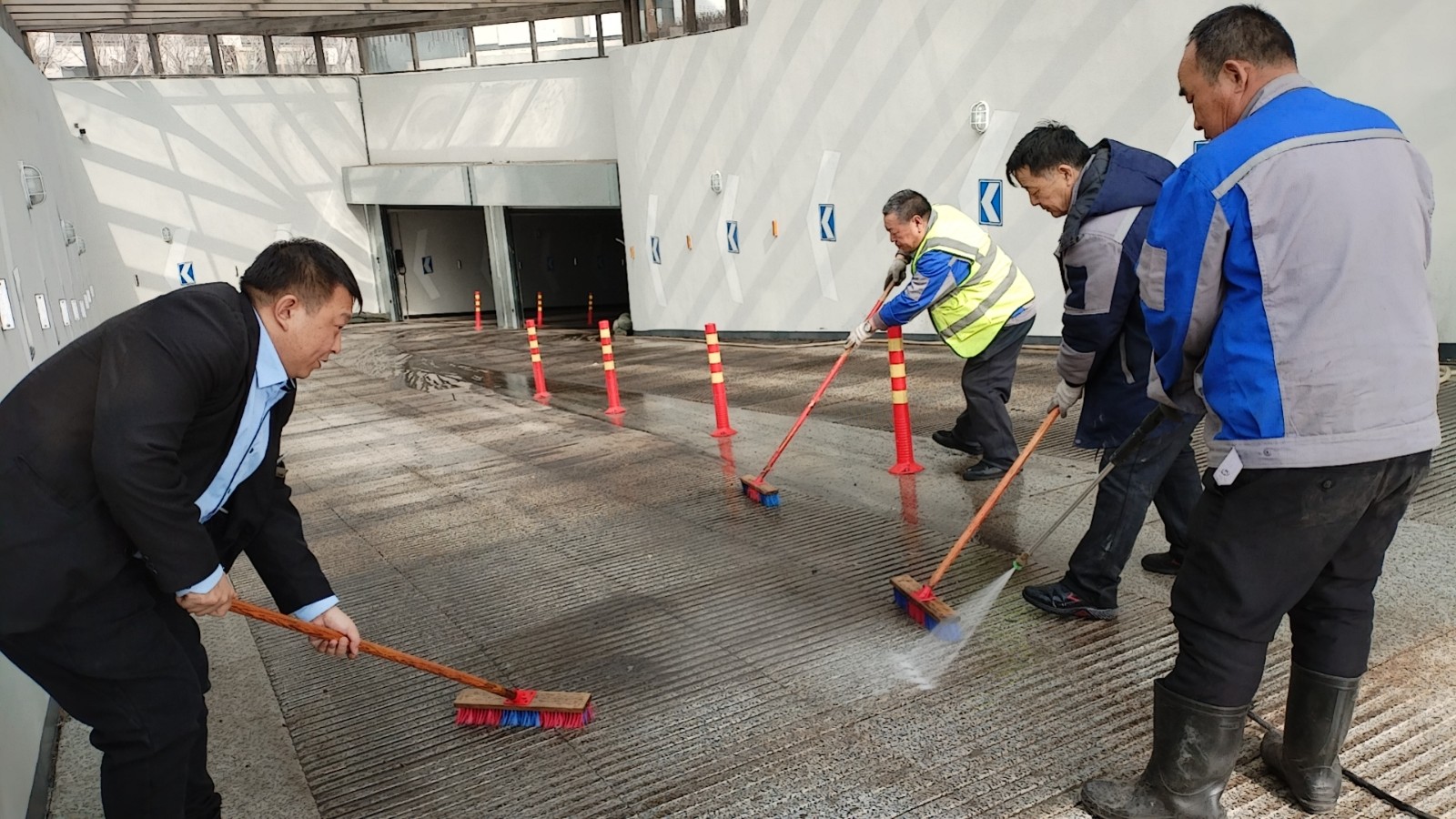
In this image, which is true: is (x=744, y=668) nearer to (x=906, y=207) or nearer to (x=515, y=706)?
(x=515, y=706)

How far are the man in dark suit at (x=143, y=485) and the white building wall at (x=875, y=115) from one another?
8525mm

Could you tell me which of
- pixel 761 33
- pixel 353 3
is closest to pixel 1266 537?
pixel 761 33

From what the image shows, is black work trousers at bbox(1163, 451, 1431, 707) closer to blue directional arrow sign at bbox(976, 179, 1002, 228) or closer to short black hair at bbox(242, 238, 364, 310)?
short black hair at bbox(242, 238, 364, 310)

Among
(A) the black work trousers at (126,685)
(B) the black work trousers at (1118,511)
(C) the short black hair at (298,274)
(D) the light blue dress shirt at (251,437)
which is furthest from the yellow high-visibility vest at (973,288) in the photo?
(A) the black work trousers at (126,685)

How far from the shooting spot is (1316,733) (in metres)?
2.43

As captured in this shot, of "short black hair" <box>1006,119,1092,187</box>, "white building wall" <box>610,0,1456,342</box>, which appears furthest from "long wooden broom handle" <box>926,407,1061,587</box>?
"white building wall" <box>610,0,1456,342</box>

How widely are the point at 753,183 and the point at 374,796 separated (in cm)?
1271

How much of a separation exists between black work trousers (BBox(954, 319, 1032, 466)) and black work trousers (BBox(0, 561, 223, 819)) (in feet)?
14.7

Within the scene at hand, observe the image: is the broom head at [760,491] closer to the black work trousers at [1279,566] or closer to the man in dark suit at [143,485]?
the black work trousers at [1279,566]

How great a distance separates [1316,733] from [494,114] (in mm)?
21369

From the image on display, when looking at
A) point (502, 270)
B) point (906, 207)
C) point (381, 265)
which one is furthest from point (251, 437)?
point (381, 265)

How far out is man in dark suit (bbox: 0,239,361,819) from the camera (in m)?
2.06

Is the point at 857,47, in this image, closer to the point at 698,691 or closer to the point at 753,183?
the point at 753,183

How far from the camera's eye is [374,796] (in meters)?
2.94
